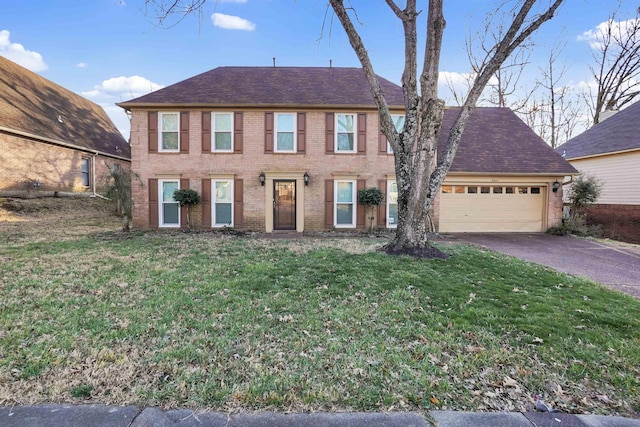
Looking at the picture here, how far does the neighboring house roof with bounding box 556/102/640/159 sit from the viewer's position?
13461 mm

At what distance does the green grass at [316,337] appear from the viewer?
2324 mm

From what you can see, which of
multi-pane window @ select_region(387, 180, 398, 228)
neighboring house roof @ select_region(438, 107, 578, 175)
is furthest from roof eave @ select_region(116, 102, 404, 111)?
neighboring house roof @ select_region(438, 107, 578, 175)

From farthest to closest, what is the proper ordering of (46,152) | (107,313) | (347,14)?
(46,152) → (347,14) → (107,313)

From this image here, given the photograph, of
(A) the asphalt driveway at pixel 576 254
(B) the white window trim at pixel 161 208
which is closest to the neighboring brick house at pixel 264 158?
(B) the white window trim at pixel 161 208

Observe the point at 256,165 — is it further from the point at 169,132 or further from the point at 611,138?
the point at 611,138

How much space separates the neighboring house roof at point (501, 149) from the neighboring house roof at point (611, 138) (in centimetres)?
341

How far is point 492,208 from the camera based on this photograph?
12305mm

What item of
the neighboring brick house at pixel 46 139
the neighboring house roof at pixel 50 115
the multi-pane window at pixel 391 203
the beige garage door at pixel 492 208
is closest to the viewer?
the multi-pane window at pixel 391 203

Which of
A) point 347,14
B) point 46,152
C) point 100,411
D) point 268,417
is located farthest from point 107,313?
point 46,152

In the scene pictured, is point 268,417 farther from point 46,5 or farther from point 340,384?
point 46,5

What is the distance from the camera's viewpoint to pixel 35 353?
278 centimetres

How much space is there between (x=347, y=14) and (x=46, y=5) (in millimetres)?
9363

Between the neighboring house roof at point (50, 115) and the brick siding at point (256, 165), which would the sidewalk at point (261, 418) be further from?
the neighboring house roof at point (50, 115)

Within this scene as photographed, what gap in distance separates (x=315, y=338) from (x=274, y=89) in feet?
36.4
